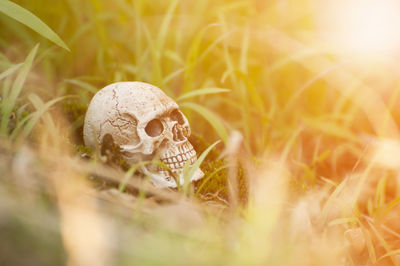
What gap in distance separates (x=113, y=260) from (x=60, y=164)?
1.36 ft

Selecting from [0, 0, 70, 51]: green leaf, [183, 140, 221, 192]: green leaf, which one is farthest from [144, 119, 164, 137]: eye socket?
[0, 0, 70, 51]: green leaf

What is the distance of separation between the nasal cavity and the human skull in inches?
1.4

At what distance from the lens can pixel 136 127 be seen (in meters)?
1.67

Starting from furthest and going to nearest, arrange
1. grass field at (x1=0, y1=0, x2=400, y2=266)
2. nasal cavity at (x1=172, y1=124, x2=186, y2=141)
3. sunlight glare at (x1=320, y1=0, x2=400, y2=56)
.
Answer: sunlight glare at (x1=320, y1=0, x2=400, y2=56), nasal cavity at (x1=172, y1=124, x2=186, y2=141), grass field at (x1=0, y1=0, x2=400, y2=266)

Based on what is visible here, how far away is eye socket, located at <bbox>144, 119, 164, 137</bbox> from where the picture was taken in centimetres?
173

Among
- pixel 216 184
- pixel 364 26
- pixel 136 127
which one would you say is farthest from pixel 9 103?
pixel 364 26

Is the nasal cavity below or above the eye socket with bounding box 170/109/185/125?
below

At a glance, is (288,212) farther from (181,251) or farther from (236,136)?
(181,251)

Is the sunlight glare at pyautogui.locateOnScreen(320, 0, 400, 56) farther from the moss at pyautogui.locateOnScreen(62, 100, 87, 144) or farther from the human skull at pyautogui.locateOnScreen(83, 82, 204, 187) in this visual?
the moss at pyautogui.locateOnScreen(62, 100, 87, 144)

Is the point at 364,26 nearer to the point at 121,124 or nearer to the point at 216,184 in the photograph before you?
the point at 216,184

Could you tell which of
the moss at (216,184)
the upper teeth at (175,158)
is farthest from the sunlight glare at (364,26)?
the upper teeth at (175,158)

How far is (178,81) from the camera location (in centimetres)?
252

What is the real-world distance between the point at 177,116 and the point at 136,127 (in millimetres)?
225

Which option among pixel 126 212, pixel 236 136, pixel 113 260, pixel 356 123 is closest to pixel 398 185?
pixel 356 123
